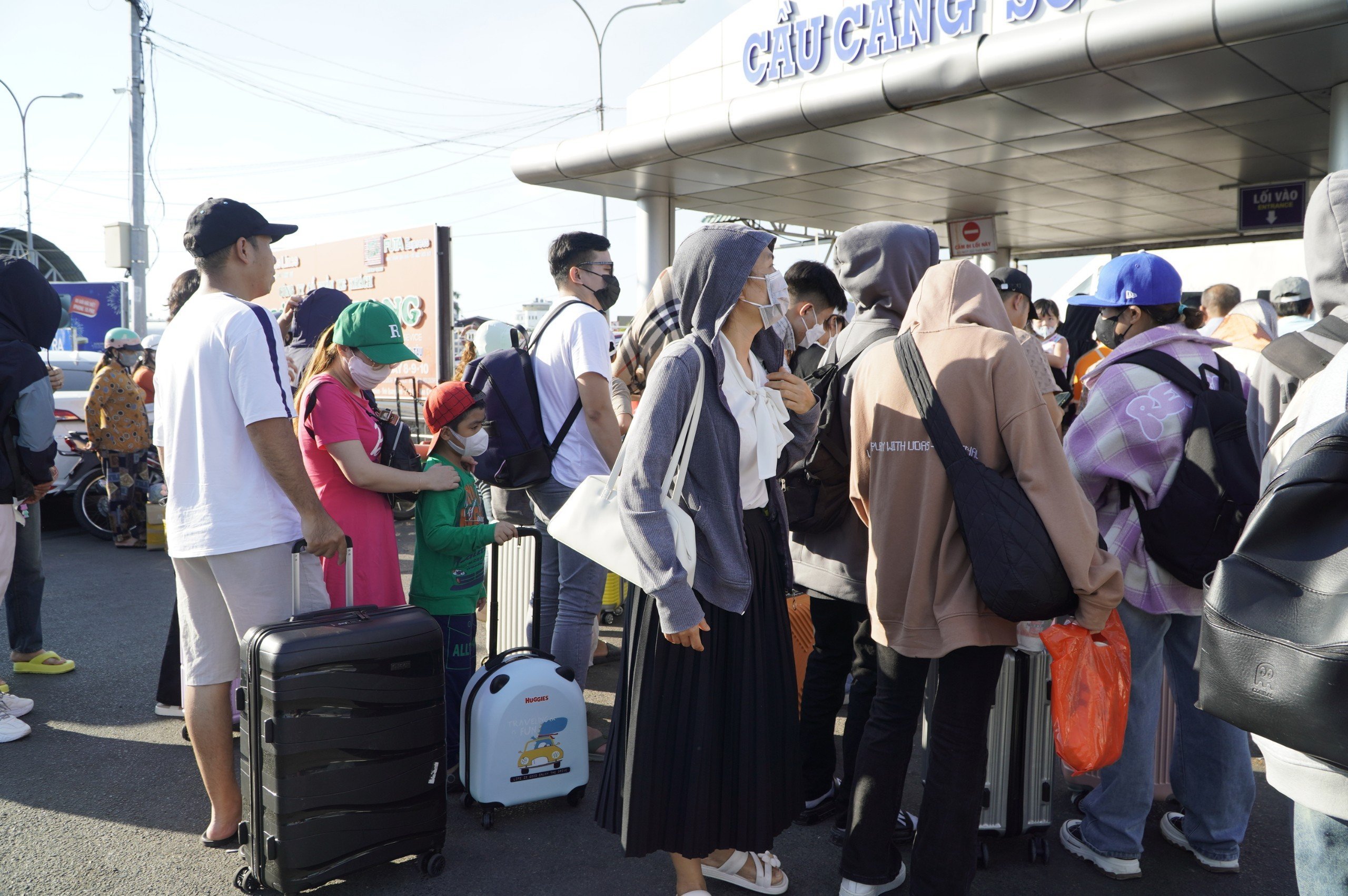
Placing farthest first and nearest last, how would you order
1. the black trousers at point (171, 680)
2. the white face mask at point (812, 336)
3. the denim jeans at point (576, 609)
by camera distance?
the white face mask at point (812, 336) → the black trousers at point (171, 680) → the denim jeans at point (576, 609)

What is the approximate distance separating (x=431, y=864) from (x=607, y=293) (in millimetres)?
2551

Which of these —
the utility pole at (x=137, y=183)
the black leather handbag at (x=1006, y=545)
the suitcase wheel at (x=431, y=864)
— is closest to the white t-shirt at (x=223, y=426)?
the suitcase wheel at (x=431, y=864)

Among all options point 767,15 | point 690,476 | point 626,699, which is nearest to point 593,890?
point 626,699

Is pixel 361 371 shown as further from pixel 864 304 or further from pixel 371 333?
pixel 864 304

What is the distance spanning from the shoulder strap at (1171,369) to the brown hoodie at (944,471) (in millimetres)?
539

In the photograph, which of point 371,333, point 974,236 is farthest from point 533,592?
point 974,236

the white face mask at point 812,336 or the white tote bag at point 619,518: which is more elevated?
the white face mask at point 812,336

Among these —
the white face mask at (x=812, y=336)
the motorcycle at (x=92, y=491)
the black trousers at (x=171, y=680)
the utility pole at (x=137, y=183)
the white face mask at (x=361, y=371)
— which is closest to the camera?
the white face mask at (x=361, y=371)

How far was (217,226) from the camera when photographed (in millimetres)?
3111

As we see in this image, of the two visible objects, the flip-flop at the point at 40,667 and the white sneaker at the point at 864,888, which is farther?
the flip-flop at the point at 40,667

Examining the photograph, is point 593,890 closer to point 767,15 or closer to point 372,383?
point 372,383

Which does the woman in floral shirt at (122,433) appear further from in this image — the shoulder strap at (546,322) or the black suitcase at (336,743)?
the black suitcase at (336,743)

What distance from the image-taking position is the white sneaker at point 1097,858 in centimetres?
303

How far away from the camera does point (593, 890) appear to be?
2.96 metres
